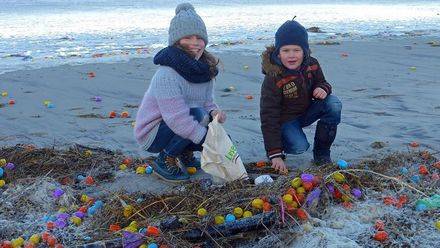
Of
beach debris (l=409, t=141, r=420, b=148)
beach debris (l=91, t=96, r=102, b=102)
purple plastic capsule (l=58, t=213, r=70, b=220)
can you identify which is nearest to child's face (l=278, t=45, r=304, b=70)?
beach debris (l=409, t=141, r=420, b=148)

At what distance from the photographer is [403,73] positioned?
9.74 meters

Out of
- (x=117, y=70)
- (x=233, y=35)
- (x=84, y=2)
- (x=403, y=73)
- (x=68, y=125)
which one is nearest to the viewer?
→ (x=68, y=125)

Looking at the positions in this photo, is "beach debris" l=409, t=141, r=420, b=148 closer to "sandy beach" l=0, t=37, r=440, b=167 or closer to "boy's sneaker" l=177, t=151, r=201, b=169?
"sandy beach" l=0, t=37, r=440, b=167

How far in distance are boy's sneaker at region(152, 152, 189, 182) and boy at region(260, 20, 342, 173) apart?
31.3 inches

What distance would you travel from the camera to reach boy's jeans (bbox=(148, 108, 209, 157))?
4902 mm

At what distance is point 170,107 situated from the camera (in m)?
4.73

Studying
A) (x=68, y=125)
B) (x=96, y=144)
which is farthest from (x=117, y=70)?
(x=96, y=144)

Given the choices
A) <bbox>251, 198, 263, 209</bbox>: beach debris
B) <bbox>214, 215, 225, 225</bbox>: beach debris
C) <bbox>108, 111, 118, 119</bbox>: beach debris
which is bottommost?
<bbox>108, 111, 118, 119</bbox>: beach debris

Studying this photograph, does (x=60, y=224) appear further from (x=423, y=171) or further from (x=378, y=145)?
(x=378, y=145)

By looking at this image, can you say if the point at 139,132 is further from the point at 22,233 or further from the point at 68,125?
the point at 68,125

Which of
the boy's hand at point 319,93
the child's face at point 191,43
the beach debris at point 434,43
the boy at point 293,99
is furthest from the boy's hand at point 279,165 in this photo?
the beach debris at point 434,43

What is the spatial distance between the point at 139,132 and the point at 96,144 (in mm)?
1183

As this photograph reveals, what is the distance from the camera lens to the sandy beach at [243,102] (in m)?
5.97

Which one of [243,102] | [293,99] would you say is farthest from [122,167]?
[243,102]
